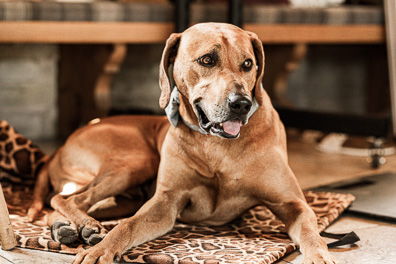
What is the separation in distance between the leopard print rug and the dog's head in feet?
1.26

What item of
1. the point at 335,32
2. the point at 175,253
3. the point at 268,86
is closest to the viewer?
the point at 175,253

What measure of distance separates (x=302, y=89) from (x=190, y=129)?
2.96 metres

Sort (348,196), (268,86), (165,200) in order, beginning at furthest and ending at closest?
(268,86) → (348,196) → (165,200)

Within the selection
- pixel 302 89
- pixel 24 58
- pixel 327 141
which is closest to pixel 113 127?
pixel 24 58

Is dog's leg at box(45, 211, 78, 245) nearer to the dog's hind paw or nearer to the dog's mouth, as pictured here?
the dog's hind paw

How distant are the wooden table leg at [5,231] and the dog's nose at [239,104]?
2.65ft

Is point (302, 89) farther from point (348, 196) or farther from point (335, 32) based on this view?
point (348, 196)

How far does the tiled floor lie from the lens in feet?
6.44

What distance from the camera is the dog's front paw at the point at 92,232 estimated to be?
2.04 meters

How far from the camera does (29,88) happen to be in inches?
160

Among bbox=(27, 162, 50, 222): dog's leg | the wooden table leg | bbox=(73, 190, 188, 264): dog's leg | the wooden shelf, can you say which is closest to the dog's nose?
bbox=(73, 190, 188, 264): dog's leg

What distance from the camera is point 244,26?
3508mm

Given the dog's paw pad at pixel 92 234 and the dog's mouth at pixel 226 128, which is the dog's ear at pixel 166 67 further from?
the dog's paw pad at pixel 92 234

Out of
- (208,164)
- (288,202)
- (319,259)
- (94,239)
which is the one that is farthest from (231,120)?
(94,239)
